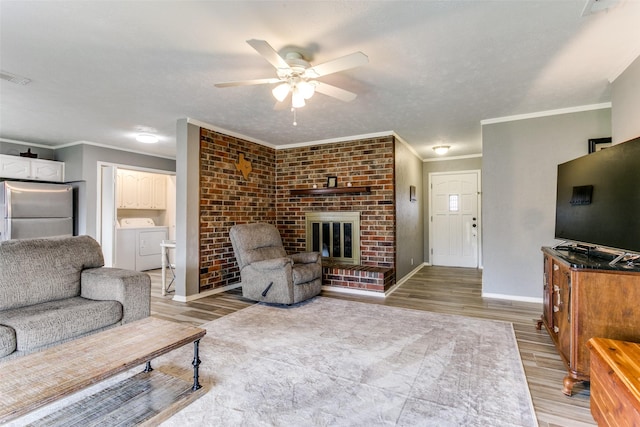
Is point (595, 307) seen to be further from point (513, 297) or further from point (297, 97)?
point (297, 97)

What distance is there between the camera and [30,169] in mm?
4996

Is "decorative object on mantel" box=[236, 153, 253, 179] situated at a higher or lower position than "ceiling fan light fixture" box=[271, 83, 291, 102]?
lower

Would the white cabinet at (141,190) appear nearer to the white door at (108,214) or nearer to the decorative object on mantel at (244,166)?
the white door at (108,214)

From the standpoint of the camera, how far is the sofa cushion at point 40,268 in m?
2.23

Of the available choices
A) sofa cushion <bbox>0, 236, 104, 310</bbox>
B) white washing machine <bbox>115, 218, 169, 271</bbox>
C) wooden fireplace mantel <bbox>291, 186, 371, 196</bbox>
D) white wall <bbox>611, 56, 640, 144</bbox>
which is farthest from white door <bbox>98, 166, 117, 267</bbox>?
white wall <bbox>611, 56, 640, 144</bbox>

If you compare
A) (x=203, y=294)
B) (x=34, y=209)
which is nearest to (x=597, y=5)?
(x=203, y=294)

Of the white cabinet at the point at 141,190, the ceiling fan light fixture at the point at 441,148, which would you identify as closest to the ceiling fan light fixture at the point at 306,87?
the ceiling fan light fixture at the point at 441,148

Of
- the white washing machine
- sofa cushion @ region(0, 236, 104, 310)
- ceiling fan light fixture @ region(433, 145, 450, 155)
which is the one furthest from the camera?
the white washing machine

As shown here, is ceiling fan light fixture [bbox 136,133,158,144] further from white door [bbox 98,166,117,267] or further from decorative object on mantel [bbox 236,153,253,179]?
decorative object on mantel [bbox 236,153,253,179]

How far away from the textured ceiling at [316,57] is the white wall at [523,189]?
272 millimetres

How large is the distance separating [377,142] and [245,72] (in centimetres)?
248

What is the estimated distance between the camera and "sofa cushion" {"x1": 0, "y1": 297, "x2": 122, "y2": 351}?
1896mm

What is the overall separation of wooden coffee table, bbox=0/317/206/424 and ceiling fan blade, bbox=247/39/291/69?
173 cm

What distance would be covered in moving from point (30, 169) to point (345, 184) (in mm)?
5074
